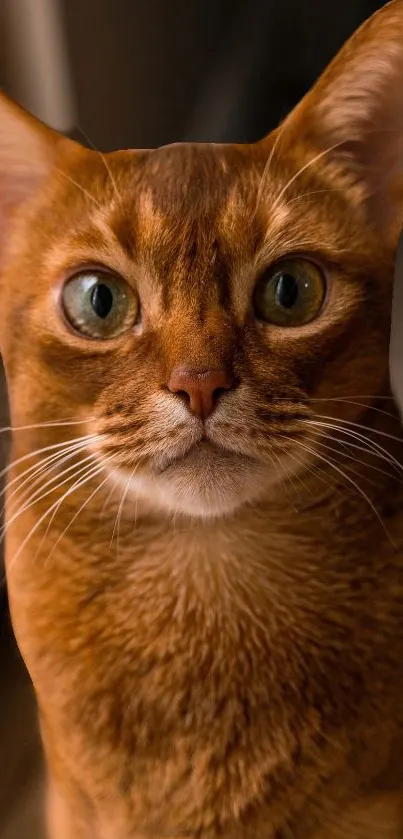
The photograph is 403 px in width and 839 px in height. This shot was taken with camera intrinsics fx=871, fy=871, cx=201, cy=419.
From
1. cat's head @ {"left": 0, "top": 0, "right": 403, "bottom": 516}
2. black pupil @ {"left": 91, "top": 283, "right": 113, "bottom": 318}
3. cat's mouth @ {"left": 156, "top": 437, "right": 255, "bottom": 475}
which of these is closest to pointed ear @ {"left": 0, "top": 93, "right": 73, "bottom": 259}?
cat's head @ {"left": 0, "top": 0, "right": 403, "bottom": 516}

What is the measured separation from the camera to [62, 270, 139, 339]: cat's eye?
630mm

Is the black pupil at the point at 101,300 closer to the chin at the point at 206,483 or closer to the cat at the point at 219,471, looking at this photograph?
the cat at the point at 219,471

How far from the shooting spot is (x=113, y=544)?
69 centimetres

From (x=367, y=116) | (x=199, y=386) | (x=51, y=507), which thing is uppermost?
(x=367, y=116)

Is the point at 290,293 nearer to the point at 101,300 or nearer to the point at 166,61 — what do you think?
the point at 101,300

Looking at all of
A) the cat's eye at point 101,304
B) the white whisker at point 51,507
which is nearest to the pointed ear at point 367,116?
the cat's eye at point 101,304

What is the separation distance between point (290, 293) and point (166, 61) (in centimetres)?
24

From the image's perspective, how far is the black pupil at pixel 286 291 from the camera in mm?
634

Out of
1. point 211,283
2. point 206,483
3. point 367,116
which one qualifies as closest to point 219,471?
point 206,483

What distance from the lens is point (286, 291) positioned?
636mm

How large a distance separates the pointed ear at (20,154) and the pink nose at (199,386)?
203 mm

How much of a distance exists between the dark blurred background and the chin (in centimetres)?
28

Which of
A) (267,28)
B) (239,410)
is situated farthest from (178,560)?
(267,28)

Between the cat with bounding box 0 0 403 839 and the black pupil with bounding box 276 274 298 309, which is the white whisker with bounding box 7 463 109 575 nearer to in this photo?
the cat with bounding box 0 0 403 839
